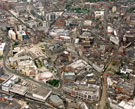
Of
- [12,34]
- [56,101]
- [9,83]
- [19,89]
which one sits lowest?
[56,101]

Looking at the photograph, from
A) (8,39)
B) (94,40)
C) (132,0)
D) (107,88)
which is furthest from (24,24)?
(132,0)

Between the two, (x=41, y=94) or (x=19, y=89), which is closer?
(x=41, y=94)

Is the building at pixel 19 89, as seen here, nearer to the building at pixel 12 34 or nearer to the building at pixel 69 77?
the building at pixel 69 77

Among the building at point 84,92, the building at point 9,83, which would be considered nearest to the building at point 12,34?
the building at point 9,83

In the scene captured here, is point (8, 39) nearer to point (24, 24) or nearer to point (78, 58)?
point (24, 24)

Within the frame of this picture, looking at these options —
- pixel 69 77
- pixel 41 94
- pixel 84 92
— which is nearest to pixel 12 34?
pixel 69 77

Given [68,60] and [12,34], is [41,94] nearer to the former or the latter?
[68,60]

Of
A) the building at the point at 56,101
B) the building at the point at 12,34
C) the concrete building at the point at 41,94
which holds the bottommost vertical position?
the building at the point at 56,101

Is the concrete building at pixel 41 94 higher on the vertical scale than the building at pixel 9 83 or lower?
lower

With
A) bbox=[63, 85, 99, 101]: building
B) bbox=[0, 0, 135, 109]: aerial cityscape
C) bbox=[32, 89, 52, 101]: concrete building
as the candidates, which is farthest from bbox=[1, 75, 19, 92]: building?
bbox=[63, 85, 99, 101]: building
